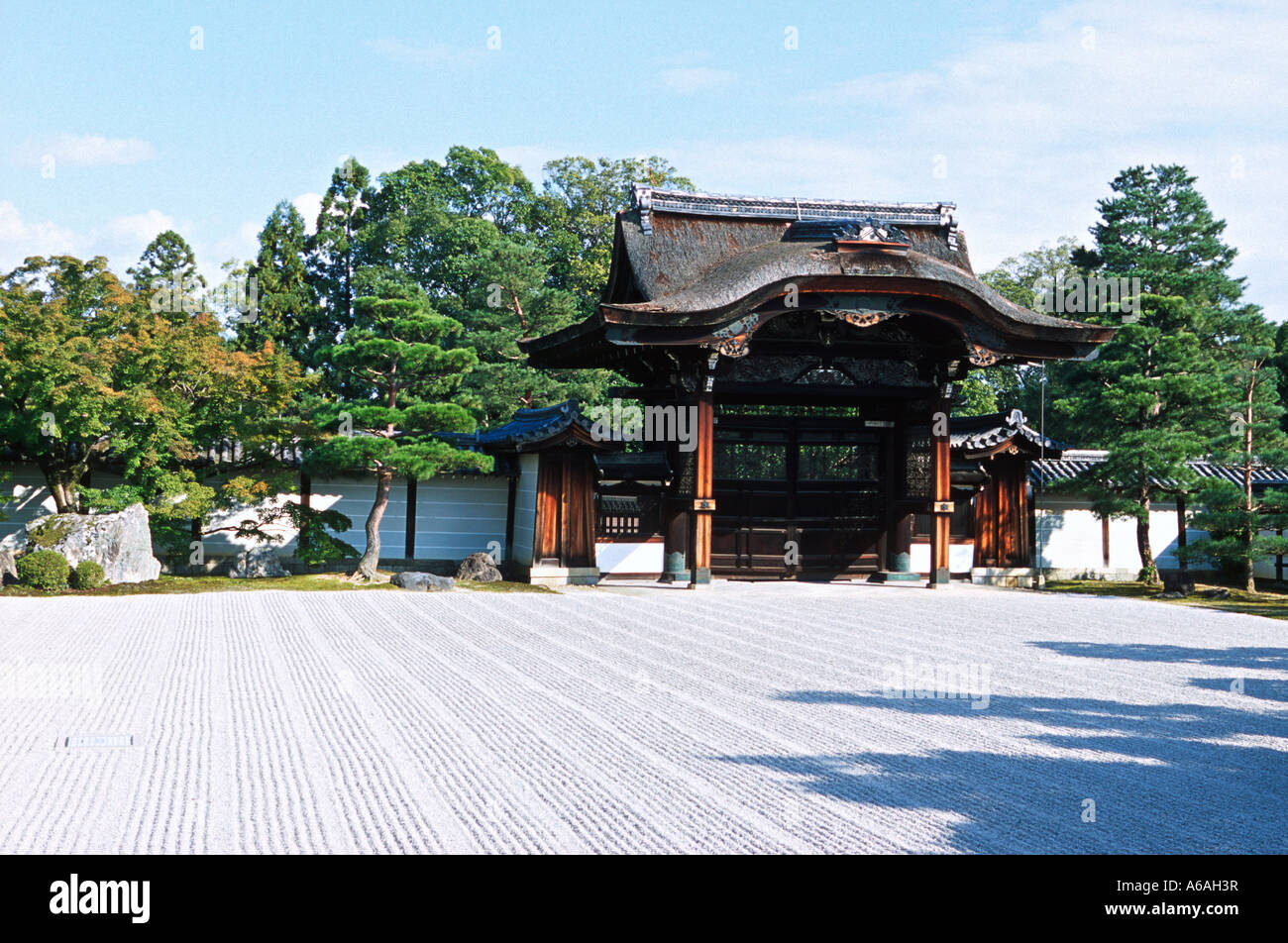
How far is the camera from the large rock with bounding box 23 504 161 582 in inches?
588

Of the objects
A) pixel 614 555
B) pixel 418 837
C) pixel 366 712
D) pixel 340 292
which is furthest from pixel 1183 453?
pixel 340 292

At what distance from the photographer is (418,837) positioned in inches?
176

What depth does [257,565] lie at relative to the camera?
17.4 m

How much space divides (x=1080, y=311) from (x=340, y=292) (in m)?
24.5

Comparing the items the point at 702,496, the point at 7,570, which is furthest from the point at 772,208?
the point at 7,570

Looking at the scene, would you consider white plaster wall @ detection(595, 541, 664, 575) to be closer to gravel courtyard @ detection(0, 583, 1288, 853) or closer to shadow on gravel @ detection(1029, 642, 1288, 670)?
gravel courtyard @ detection(0, 583, 1288, 853)

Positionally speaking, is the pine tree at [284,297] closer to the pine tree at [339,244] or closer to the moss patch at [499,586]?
the pine tree at [339,244]

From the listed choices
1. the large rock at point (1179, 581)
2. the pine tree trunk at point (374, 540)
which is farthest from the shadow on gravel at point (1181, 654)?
the pine tree trunk at point (374, 540)

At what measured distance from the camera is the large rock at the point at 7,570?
48.9 feet

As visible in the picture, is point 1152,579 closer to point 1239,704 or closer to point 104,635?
point 1239,704

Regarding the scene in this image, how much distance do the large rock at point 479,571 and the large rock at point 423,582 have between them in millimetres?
1374

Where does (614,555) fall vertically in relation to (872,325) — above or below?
below

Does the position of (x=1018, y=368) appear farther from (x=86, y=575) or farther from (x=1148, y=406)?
(x=86, y=575)

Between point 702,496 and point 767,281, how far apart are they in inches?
135
